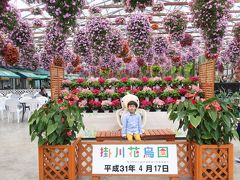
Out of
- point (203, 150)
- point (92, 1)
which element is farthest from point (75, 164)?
point (92, 1)

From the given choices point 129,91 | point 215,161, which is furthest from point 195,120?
point 129,91

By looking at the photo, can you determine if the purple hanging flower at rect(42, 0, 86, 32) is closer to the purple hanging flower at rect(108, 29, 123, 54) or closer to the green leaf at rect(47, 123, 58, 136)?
the green leaf at rect(47, 123, 58, 136)

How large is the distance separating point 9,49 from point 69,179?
29.2 feet

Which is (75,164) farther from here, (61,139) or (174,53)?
(174,53)

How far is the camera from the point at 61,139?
488cm

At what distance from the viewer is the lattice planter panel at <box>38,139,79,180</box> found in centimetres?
480

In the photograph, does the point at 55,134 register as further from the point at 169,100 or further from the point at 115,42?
the point at 115,42

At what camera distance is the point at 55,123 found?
470 cm

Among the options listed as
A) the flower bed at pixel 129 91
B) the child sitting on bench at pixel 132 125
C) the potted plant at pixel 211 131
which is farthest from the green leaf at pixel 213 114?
the flower bed at pixel 129 91

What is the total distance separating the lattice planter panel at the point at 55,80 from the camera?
796 centimetres

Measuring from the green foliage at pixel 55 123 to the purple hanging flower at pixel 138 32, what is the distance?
542 centimetres

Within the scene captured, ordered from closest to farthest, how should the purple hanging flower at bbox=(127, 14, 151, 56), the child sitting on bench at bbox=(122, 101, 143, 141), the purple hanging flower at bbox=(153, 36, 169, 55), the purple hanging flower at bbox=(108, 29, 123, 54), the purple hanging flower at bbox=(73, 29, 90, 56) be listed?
the child sitting on bench at bbox=(122, 101, 143, 141) → the purple hanging flower at bbox=(127, 14, 151, 56) → the purple hanging flower at bbox=(108, 29, 123, 54) → the purple hanging flower at bbox=(73, 29, 90, 56) → the purple hanging flower at bbox=(153, 36, 169, 55)

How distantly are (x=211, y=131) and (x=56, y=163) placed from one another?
2.11 m

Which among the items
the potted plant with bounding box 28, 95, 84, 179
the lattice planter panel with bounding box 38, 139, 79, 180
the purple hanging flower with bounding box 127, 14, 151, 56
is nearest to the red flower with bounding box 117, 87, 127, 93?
the purple hanging flower with bounding box 127, 14, 151, 56
